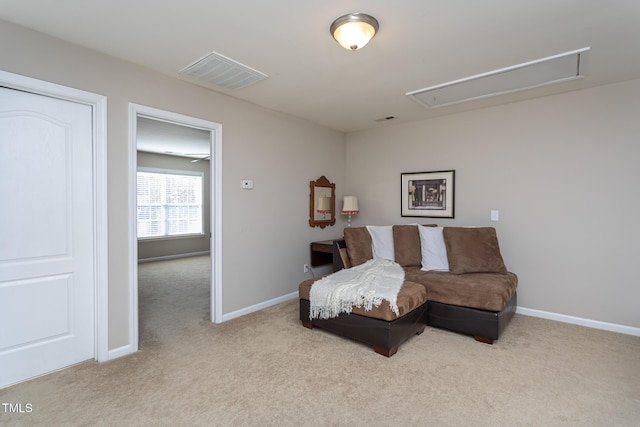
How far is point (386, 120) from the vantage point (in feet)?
14.3

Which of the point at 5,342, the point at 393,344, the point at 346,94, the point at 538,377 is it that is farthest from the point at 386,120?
the point at 5,342

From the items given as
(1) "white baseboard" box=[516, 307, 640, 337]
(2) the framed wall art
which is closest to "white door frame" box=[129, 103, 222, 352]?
(2) the framed wall art

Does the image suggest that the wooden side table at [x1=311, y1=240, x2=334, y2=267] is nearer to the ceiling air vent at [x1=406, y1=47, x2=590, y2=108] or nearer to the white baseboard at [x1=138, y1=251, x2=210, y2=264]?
the ceiling air vent at [x1=406, y1=47, x2=590, y2=108]

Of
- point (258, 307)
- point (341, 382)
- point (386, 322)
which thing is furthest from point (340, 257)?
point (341, 382)

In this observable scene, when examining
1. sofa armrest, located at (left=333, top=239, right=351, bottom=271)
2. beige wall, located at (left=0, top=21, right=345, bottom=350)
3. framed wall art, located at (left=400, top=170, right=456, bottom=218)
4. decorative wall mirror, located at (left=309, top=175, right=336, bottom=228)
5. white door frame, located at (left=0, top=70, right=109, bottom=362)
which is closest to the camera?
beige wall, located at (left=0, top=21, right=345, bottom=350)

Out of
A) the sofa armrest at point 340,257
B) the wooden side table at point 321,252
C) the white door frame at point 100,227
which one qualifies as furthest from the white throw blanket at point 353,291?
the white door frame at point 100,227

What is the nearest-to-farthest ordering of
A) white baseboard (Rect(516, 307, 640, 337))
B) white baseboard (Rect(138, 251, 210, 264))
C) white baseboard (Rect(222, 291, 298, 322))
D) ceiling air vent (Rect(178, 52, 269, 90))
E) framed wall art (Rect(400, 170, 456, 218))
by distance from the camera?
ceiling air vent (Rect(178, 52, 269, 90)) → white baseboard (Rect(516, 307, 640, 337)) → white baseboard (Rect(222, 291, 298, 322)) → framed wall art (Rect(400, 170, 456, 218)) → white baseboard (Rect(138, 251, 210, 264))

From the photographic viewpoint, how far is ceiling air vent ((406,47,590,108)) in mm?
2645

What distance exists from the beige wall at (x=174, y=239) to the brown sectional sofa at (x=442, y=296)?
5.34m

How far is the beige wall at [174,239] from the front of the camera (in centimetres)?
711

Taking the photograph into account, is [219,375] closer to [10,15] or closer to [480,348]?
[480,348]

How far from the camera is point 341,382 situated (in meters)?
2.22

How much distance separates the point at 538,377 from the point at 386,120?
328cm

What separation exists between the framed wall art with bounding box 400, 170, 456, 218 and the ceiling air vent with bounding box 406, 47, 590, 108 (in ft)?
3.26
